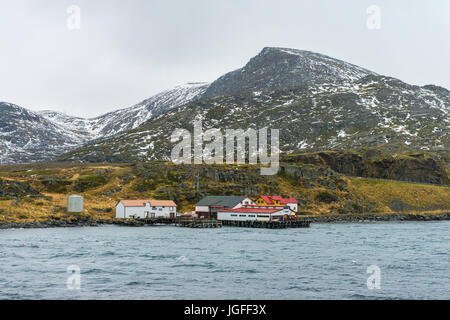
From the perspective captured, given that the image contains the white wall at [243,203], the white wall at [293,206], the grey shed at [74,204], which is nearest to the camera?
the grey shed at [74,204]

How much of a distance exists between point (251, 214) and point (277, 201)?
1363cm

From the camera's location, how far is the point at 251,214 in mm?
143500

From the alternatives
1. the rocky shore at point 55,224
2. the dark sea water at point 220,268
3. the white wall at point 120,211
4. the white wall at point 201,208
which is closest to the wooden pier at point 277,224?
the white wall at point 201,208

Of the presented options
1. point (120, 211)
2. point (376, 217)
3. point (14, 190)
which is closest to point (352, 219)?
point (376, 217)

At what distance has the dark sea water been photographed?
42750mm

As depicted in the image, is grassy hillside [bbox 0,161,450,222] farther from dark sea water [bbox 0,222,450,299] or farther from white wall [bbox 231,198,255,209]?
dark sea water [bbox 0,222,450,299]

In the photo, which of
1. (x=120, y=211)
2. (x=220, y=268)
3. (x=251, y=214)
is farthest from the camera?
(x=251, y=214)

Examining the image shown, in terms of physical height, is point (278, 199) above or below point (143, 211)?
above

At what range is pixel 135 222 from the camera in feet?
432

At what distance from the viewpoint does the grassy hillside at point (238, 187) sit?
525 feet

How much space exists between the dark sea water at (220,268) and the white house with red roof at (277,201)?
62.2 m

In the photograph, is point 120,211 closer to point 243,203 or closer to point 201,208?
point 201,208

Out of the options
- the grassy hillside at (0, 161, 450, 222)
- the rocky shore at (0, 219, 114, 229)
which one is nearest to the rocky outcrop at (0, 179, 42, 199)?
the grassy hillside at (0, 161, 450, 222)

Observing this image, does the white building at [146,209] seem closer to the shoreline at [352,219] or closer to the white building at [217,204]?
the shoreline at [352,219]
